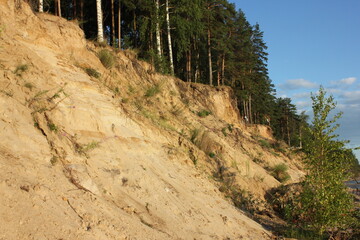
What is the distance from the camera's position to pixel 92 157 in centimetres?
689

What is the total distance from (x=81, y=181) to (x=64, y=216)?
1.38 metres

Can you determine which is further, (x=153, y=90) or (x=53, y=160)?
(x=153, y=90)

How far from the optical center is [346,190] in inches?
371

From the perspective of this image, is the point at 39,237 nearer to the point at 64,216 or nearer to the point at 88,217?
the point at 64,216

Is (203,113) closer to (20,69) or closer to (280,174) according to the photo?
(280,174)

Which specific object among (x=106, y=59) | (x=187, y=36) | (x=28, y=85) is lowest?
(x=28, y=85)

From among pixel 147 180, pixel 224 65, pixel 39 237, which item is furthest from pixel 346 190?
pixel 224 65

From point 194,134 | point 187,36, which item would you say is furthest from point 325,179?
point 187,36

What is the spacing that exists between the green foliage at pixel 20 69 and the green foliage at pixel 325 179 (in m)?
8.72

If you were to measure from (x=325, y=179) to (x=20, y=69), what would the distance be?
9457mm

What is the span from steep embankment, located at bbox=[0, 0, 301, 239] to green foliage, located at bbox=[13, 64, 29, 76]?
3 centimetres

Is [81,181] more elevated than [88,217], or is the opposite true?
[81,181]

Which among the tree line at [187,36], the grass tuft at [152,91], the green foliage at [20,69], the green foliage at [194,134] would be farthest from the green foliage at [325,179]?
the green foliage at [20,69]

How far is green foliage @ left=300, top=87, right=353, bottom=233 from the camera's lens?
884 cm
